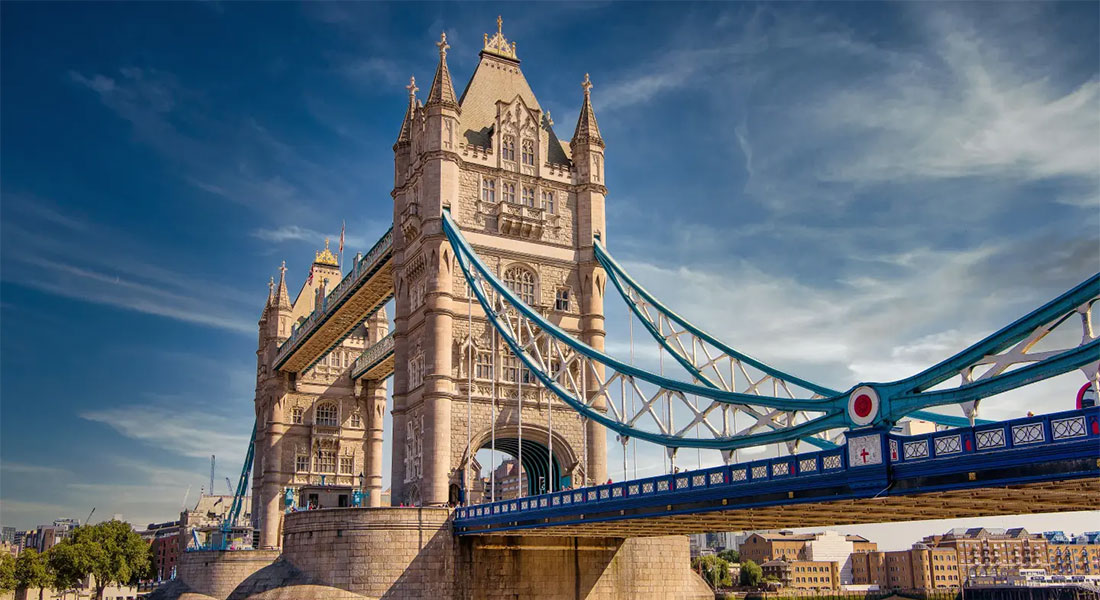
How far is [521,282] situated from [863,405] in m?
23.6

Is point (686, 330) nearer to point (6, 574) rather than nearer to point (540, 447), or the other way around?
point (540, 447)

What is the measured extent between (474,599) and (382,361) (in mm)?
29912

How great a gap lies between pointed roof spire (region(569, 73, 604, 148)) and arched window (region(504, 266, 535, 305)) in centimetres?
694

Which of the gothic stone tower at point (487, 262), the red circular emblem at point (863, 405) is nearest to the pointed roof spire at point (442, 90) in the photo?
the gothic stone tower at point (487, 262)

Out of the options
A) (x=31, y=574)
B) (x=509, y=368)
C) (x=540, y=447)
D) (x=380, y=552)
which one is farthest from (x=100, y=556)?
(x=380, y=552)

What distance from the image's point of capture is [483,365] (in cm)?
4194

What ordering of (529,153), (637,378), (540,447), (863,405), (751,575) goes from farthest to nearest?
(751,575) → (529,153) → (540,447) → (637,378) → (863,405)

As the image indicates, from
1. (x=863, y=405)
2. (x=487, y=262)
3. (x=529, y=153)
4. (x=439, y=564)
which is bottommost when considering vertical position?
(x=439, y=564)

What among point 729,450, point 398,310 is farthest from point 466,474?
point 729,450

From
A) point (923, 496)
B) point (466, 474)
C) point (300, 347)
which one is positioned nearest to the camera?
point (923, 496)

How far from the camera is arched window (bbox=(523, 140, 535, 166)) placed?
1795 inches

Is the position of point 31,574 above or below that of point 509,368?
below

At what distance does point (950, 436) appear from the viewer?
1969 cm

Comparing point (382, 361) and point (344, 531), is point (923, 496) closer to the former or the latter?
point (344, 531)
